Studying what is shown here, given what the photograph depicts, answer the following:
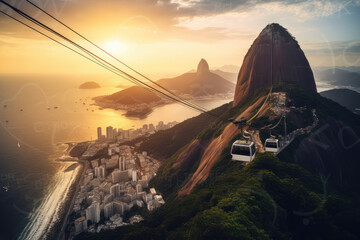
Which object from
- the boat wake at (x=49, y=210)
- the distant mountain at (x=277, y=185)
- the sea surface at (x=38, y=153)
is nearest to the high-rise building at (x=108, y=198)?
the distant mountain at (x=277, y=185)

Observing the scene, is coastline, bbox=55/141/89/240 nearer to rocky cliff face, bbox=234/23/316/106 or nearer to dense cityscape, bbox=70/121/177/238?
dense cityscape, bbox=70/121/177/238

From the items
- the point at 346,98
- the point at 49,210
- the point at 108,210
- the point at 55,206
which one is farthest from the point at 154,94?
the point at 108,210

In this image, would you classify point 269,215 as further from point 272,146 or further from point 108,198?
point 108,198

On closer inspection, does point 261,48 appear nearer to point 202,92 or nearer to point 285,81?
point 285,81

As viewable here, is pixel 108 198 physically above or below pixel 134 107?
below

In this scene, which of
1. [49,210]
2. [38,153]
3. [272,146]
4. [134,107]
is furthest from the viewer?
[134,107]
